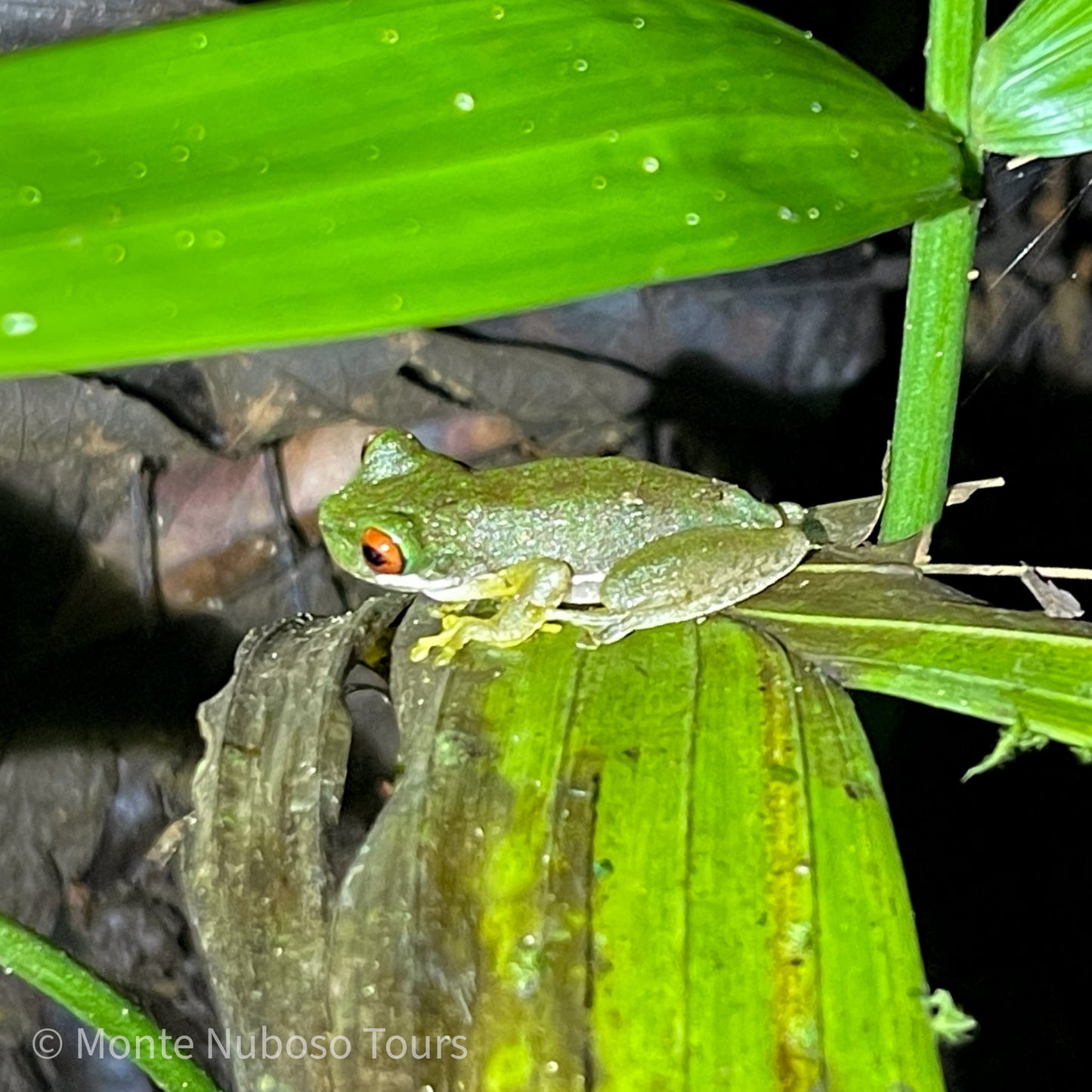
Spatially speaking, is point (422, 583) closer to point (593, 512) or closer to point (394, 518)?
point (394, 518)

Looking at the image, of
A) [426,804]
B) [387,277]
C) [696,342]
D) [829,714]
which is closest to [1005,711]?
[829,714]

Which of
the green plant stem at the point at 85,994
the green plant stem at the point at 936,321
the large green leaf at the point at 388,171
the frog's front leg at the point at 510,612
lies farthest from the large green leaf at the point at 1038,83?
the green plant stem at the point at 85,994

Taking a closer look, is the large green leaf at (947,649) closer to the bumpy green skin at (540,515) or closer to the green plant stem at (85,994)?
the bumpy green skin at (540,515)

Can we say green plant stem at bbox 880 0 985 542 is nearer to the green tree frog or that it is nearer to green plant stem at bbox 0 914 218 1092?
the green tree frog

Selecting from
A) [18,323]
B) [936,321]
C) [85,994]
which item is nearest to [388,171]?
[18,323]

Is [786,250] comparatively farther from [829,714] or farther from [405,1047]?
[405,1047]

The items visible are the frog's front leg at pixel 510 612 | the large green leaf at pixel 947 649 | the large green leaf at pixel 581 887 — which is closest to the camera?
the large green leaf at pixel 581 887
